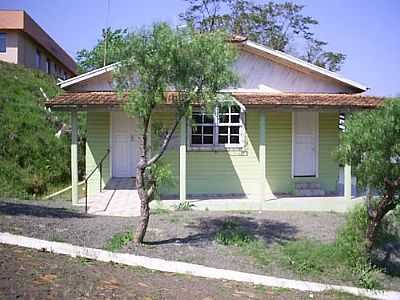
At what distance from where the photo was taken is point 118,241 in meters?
8.01

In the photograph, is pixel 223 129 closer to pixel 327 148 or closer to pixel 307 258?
pixel 327 148

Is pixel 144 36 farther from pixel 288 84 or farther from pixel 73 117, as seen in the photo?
pixel 288 84

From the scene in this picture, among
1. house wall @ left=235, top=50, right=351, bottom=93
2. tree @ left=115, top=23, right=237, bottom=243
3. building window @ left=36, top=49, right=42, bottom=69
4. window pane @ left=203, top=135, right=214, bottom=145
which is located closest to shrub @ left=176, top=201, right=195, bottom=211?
window pane @ left=203, top=135, right=214, bottom=145

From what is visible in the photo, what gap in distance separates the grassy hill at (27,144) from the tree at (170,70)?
290 inches

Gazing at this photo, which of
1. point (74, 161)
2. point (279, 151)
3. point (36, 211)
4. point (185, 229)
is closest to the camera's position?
point (185, 229)

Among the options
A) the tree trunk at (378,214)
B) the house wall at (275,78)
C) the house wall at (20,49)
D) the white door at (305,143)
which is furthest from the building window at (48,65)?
the tree trunk at (378,214)

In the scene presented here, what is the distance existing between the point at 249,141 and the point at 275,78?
6.95 feet

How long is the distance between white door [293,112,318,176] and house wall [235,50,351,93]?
2.76 ft

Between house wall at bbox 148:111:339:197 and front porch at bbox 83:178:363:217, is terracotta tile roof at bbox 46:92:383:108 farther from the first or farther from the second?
front porch at bbox 83:178:363:217

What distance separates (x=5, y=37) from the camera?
93.8 ft

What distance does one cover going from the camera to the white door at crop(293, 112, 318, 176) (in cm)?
1423

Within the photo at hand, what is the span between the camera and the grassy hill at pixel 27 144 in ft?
47.4

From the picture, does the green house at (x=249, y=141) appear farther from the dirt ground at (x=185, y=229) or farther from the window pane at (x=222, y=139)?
the dirt ground at (x=185, y=229)

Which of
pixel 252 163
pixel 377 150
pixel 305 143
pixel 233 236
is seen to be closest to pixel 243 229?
pixel 233 236
